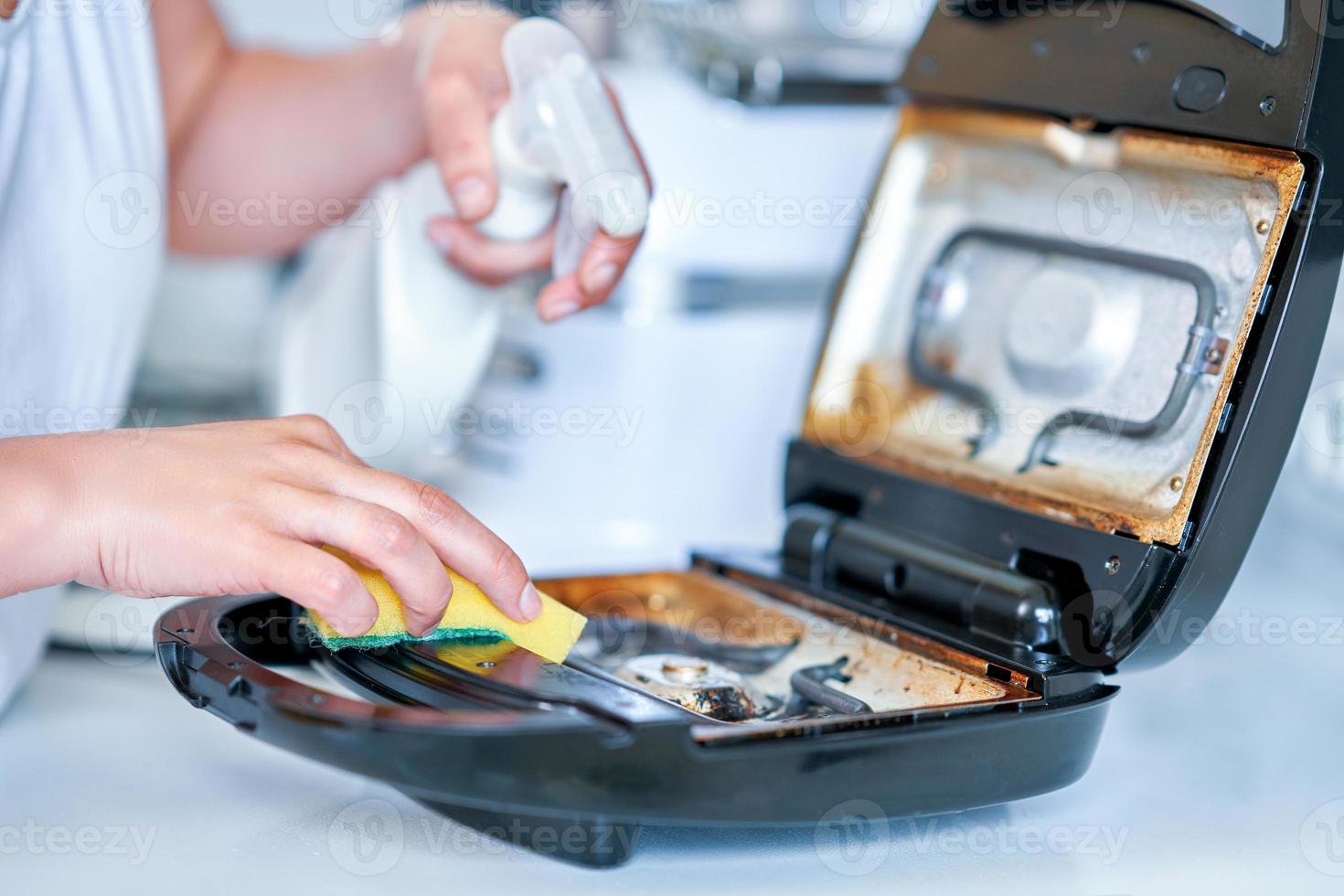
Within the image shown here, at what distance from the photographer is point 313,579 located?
48 centimetres

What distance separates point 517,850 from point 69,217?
1.44 ft

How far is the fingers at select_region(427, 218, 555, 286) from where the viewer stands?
775mm

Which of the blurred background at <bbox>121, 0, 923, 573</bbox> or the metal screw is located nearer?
the metal screw

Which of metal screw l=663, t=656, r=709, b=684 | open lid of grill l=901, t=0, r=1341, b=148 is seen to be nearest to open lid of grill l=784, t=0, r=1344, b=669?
open lid of grill l=901, t=0, r=1341, b=148

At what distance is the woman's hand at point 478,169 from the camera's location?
0.71 meters

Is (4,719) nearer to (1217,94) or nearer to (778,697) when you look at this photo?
(778,697)

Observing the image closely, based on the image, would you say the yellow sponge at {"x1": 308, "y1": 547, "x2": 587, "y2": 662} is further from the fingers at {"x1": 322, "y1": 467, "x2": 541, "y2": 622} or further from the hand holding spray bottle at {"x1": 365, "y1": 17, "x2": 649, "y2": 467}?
the hand holding spray bottle at {"x1": 365, "y1": 17, "x2": 649, "y2": 467}

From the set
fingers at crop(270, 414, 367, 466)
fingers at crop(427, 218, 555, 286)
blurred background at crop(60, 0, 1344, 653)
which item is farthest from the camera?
blurred background at crop(60, 0, 1344, 653)

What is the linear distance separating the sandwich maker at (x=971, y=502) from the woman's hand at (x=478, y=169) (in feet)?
0.52

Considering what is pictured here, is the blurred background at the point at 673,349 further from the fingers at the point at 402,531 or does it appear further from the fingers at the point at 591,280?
the fingers at the point at 402,531

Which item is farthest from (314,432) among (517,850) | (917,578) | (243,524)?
(917,578)

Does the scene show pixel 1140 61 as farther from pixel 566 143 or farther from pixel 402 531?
pixel 402 531

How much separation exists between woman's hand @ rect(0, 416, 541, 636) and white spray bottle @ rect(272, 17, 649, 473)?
0.21 meters

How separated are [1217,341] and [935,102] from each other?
9.7 inches
